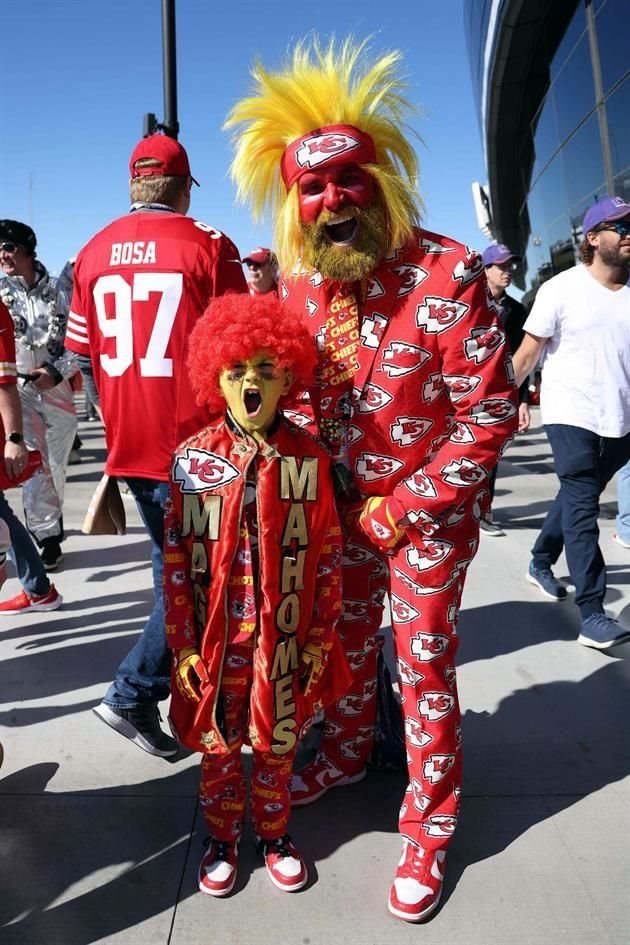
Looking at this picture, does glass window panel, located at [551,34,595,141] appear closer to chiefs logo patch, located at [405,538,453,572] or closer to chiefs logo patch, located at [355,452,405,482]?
chiefs logo patch, located at [355,452,405,482]

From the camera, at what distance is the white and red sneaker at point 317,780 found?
2381mm

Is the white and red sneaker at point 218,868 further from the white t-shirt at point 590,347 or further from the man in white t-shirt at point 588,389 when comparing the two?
the white t-shirt at point 590,347

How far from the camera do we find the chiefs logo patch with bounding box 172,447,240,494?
1924mm

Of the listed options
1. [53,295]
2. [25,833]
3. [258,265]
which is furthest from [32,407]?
[25,833]

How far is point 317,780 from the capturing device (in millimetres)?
2418

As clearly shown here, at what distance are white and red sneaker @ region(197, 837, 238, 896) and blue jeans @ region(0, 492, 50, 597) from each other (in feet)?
7.36

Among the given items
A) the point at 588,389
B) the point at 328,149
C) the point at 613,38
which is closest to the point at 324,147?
the point at 328,149

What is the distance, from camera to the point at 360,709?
2.42 metres

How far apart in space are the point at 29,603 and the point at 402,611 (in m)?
2.74

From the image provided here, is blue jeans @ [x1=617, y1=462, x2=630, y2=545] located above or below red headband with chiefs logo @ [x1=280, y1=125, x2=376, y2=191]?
below

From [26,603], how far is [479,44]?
20.8 meters

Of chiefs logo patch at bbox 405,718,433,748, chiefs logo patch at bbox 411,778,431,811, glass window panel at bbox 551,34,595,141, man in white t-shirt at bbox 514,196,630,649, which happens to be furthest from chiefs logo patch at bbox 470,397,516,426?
glass window panel at bbox 551,34,595,141

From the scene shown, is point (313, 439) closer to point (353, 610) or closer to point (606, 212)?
point (353, 610)

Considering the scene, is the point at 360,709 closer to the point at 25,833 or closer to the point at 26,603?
the point at 25,833
